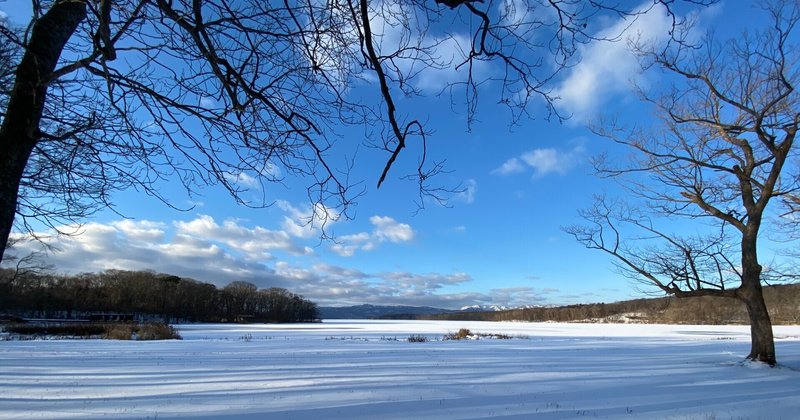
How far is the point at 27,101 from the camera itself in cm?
312

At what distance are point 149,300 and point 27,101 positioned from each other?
9996cm

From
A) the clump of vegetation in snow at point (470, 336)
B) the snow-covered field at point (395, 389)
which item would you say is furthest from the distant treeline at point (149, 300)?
the snow-covered field at point (395, 389)

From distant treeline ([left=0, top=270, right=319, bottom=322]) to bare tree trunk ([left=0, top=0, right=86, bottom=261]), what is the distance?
233 feet

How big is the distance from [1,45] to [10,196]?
304 cm

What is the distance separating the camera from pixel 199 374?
8891 millimetres

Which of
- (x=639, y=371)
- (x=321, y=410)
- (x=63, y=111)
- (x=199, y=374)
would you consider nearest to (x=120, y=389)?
(x=199, y=374)

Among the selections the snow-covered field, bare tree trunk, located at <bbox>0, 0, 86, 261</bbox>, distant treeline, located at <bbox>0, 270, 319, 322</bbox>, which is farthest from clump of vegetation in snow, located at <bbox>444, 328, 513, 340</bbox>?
distant treeline, located at <bbox>0, 270, 319, 322</bbox>

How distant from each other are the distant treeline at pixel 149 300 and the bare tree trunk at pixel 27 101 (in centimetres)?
7104

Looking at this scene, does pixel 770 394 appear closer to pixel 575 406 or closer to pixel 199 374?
pixel 575 406

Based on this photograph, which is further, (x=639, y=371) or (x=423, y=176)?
(x=639, y=371)

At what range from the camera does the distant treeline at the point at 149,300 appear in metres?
76.5

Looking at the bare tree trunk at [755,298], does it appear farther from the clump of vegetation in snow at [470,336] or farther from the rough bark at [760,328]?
the clump of vegetation in snow at [470,336]

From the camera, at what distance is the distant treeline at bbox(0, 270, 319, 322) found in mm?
76500

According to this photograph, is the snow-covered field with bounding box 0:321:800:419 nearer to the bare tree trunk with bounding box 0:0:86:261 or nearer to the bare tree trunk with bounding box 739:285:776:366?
the bare tree trunk with bounding box 739:285:776:366
